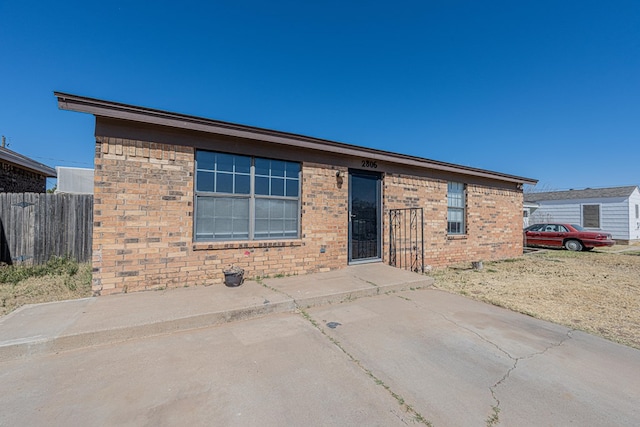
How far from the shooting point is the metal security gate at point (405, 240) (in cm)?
715

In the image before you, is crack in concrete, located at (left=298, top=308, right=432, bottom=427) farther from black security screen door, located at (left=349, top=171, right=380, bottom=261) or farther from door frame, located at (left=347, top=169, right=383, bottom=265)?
black security screen door, located at (left=349, top=171, right=380, bottom=261)

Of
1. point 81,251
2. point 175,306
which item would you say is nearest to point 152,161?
point 175,306

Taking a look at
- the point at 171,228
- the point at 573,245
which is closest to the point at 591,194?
the point at 573,245

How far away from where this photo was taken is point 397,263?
23.9ft

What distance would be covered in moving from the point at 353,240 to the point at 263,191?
8.06 ft

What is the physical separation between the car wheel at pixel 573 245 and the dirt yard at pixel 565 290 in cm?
486

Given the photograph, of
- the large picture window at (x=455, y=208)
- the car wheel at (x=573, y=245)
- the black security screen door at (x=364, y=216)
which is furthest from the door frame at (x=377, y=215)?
the car wheel at (x=573, y=245)

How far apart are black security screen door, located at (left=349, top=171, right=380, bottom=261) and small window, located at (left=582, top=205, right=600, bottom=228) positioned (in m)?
18.5

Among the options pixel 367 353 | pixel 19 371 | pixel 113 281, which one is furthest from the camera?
pixel 113 281

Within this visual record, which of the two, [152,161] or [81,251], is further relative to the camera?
[81,251]

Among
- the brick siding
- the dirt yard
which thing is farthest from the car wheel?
the brick siding

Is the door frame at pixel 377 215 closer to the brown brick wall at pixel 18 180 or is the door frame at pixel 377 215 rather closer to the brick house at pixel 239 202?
the brick house at pixel 239 202

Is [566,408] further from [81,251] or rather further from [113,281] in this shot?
[81,251]

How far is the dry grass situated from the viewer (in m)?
4.17
